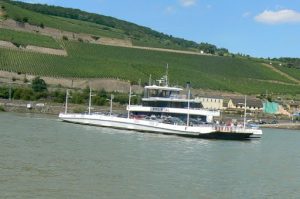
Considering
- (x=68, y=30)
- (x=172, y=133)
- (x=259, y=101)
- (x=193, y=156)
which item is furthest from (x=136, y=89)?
(x=193, y=156)

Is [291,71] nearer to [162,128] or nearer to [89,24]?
[89,24]

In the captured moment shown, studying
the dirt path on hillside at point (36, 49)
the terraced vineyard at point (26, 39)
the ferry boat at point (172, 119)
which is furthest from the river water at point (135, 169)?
the terraced vineyard at point (26, 39)

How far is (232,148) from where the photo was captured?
3925 cm

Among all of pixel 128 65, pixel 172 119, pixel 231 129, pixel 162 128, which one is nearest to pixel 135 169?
pixel 231 129

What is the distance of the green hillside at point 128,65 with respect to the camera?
9270cm

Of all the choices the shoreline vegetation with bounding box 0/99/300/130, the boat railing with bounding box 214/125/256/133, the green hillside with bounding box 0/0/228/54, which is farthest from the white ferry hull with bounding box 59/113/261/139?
the green hillside with bounding box 0/0/228/54

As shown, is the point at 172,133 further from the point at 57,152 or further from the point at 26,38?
the point at 26,38

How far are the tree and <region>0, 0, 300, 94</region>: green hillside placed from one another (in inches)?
238

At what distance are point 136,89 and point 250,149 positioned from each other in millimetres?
51186

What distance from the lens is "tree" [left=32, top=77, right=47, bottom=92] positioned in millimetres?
81250

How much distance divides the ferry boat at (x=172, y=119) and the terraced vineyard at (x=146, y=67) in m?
38.8

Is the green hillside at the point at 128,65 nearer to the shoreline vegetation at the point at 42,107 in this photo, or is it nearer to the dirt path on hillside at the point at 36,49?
the dirt path on hillside at the point at 36,49

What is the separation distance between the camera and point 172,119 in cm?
4859

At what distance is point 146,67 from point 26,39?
60.8 feet
